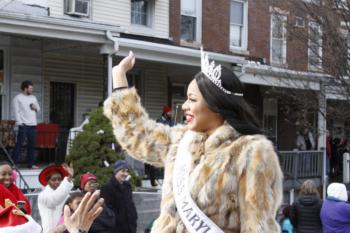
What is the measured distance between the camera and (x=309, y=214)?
8.56m

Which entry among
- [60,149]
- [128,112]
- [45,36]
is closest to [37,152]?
[60,149]

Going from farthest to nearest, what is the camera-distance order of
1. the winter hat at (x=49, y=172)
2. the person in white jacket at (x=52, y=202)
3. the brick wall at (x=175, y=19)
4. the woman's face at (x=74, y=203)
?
the brick wall at (x=175, y=19), the winter hat at (x=49, y=172), the person in white jacket at (x=52, y=202), the woman's face at (x=74, y=203)

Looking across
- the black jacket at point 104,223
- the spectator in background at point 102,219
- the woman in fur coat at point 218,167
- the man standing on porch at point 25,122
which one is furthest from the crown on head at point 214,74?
the man standing on porch at point 25,122

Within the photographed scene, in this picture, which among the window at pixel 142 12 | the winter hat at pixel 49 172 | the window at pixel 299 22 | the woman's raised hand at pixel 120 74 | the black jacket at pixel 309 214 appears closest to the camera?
the woman's raised hand at pixel 120 74

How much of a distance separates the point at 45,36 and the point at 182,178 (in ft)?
35.1

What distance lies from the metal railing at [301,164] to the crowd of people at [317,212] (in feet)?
27.3

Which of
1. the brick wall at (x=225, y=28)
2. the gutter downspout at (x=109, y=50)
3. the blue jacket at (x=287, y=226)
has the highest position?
the brick wall at (x=225, y=28)

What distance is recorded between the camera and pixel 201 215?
3.08 meters

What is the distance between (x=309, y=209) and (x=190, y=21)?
12155 mm

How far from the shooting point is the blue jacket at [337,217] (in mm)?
7938

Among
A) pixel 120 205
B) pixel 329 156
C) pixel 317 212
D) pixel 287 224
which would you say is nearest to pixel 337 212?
pixel 317 212

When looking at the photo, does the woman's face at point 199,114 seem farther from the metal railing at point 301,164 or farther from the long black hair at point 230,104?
the metal railing at point 301,164

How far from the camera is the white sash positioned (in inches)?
121

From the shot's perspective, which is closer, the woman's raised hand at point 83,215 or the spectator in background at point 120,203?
the woman's raised hand at point 83,215
